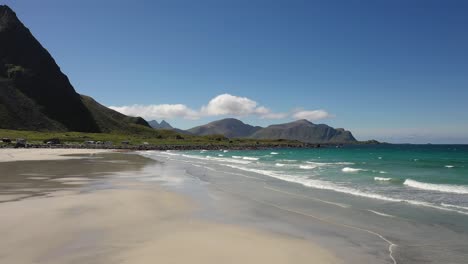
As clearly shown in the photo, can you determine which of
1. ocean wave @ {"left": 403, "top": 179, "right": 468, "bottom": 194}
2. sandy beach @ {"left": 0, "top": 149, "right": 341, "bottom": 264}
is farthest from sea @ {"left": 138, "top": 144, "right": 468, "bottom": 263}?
sandy beach @ {"left": 0, "top": 149, "right": 341, "bottom": 264}

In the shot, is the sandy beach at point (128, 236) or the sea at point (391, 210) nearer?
the sandy beach at point (128, 236)

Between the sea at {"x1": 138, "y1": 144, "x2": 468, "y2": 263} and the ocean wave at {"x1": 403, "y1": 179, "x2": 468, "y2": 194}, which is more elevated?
the ocean wave at {"x1": 403, "y1": 179, "x2": 468, "y2": 194}

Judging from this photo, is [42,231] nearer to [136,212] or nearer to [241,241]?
[136,212]

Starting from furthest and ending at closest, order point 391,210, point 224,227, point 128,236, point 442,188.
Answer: point 442,188
point 391,210
point 224,227
point 128,236

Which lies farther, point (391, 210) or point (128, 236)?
point (391, 210)

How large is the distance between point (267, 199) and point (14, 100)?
201759 millimetres

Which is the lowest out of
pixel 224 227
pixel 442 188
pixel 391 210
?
pixel 224 227

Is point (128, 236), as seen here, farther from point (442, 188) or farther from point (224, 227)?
point (442, 188)

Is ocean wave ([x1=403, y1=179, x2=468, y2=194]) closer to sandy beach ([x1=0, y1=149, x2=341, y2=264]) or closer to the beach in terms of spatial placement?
the beach

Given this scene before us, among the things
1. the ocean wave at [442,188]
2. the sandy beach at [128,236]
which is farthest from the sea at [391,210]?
the sandy beach at [128,236]

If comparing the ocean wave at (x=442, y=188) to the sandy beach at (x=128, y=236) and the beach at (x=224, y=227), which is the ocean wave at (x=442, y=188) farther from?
the sandy beach at (x=128, y=236)

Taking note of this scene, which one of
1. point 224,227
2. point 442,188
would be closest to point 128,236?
point 224,227

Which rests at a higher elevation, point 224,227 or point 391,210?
point 391,210

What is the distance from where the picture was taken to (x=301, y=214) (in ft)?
58.6
